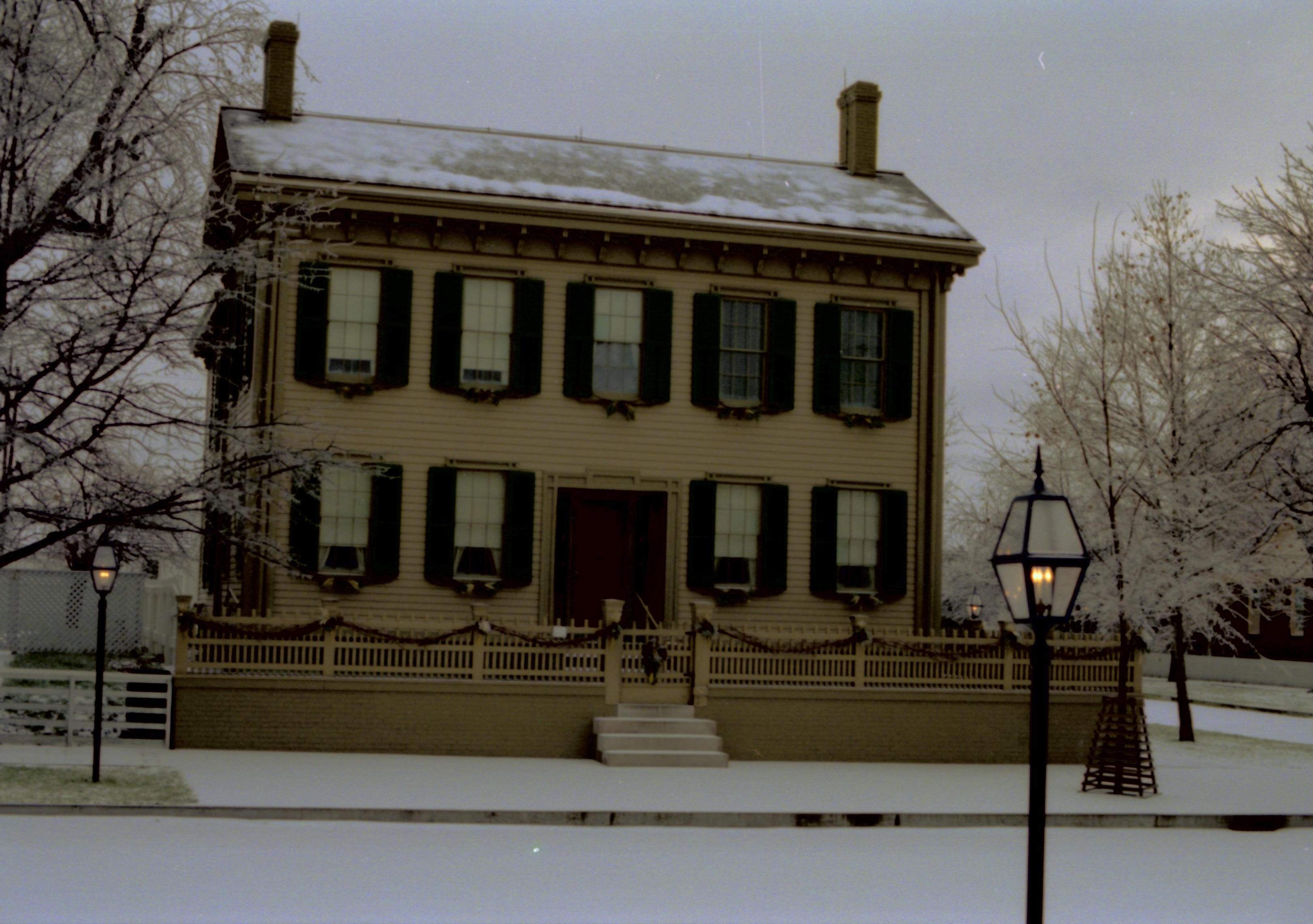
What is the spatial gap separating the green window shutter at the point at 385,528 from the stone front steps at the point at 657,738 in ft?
13.1

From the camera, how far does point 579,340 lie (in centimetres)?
2205

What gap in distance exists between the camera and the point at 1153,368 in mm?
26281

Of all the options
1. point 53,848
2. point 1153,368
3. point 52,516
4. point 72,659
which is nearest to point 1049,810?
point 53,848

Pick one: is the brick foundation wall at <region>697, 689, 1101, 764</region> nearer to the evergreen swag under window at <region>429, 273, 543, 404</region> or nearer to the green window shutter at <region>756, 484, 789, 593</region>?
the green window shutter at <region>756, 484, 789, 593</region>

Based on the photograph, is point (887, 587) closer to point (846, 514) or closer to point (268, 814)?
point (846, 514)

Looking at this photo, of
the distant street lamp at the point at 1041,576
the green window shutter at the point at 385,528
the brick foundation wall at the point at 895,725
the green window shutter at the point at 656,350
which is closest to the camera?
→ the distant street lamp at the point at 1041,576

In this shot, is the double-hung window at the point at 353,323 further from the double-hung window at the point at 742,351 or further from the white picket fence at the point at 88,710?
the double-hung window at the point at 742,351

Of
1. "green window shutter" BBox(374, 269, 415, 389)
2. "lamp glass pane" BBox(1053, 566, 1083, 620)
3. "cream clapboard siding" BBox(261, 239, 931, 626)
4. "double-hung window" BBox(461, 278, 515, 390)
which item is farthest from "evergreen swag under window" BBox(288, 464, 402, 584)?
"lamp glass pane" BBox(1053, 566, 1083, 620)

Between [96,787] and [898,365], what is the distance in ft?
44.7

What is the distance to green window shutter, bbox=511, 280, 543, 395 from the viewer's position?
2173 centimetres

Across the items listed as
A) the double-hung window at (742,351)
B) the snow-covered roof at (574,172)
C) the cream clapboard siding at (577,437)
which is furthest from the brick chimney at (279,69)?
the double-hung window at (742,351)

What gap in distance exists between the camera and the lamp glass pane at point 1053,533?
7.91 metres

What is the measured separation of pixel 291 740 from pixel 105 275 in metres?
6.16

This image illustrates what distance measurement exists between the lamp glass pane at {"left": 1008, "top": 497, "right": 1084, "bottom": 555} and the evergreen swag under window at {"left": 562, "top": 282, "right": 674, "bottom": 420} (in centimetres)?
1446
